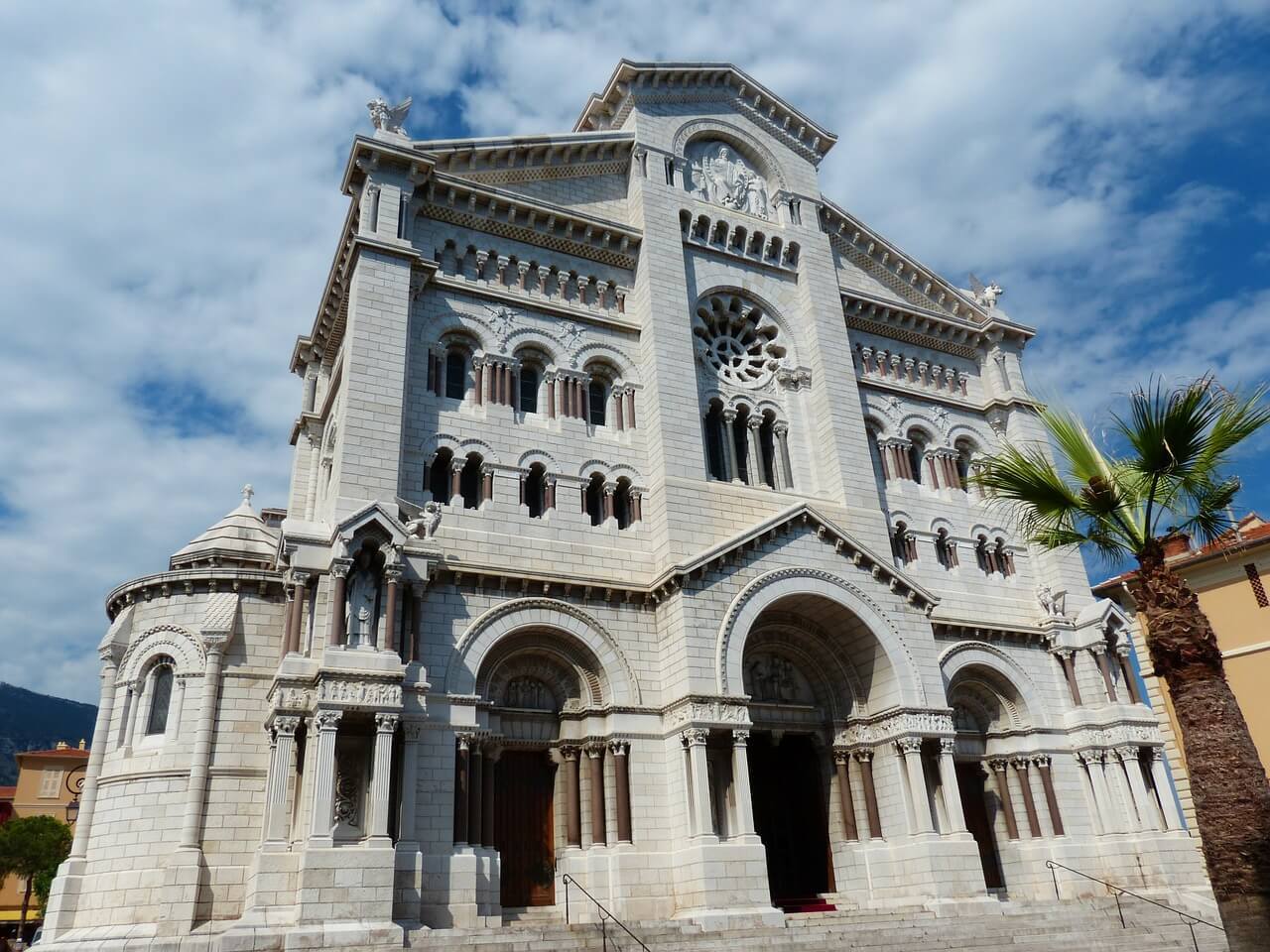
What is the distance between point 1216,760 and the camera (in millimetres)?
11953

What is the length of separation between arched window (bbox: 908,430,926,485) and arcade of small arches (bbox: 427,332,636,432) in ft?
34.6

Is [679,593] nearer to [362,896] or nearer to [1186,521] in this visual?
[362,896]

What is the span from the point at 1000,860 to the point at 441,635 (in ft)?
56.6

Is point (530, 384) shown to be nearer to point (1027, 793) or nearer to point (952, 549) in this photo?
point (952, 549)

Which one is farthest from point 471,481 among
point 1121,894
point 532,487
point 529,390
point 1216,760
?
point 1121,894

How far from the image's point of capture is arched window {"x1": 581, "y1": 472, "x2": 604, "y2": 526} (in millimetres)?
25875

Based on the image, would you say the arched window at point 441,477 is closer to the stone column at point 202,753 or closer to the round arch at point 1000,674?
the stone column at point 202,753

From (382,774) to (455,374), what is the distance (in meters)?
11.1

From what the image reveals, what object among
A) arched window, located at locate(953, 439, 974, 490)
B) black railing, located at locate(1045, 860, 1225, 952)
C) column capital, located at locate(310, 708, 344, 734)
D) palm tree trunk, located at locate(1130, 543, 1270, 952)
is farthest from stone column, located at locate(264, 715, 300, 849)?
arched window, located at locate(953, 439, 974, 490)

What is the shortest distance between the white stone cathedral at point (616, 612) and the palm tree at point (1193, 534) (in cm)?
1052

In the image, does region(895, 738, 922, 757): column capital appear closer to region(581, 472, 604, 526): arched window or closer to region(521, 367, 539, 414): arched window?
region(581, 472, 604, 526): arched window

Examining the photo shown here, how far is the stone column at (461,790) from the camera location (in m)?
20.2

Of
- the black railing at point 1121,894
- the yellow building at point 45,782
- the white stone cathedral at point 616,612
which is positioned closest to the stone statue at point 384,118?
the white stone cathedral at point 616,612

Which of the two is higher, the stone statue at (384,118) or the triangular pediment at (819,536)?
the stone statue at (384,118)
